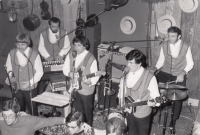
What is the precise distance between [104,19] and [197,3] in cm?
214

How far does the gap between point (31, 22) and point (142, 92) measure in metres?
4.30

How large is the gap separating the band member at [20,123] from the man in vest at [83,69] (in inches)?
41.3

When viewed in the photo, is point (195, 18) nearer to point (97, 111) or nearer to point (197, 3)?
point (197, 3)

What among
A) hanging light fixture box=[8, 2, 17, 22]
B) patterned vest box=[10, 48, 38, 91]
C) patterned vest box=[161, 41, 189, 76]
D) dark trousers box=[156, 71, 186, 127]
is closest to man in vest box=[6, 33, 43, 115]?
patterned vest box=[10, 48, 38, 91]

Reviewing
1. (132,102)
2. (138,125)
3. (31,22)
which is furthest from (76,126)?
(31,22)

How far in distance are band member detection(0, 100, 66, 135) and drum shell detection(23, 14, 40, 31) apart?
4.05 meters

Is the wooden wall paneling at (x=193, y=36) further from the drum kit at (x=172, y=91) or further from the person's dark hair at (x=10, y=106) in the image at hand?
the person's dark hair at (x=10, y=106)

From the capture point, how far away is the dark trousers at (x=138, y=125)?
3.96 meters

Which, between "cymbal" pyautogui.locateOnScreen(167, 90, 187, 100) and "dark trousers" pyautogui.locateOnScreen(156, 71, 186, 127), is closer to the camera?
"cymbal" pyautogui.locateOnScreen(167, 90, 187, 100)

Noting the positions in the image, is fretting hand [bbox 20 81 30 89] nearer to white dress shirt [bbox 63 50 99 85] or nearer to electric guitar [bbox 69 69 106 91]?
white dress shirt [bbox 63 50 99 85]

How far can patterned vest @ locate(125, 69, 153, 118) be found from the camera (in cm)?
381

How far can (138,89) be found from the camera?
3.87 m

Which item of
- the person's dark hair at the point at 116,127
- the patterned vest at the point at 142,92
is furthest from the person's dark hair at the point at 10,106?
the patterned vest at the point at 142,92

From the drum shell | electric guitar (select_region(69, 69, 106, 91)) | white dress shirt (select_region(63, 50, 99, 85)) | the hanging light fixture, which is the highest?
the hanging light fixture
